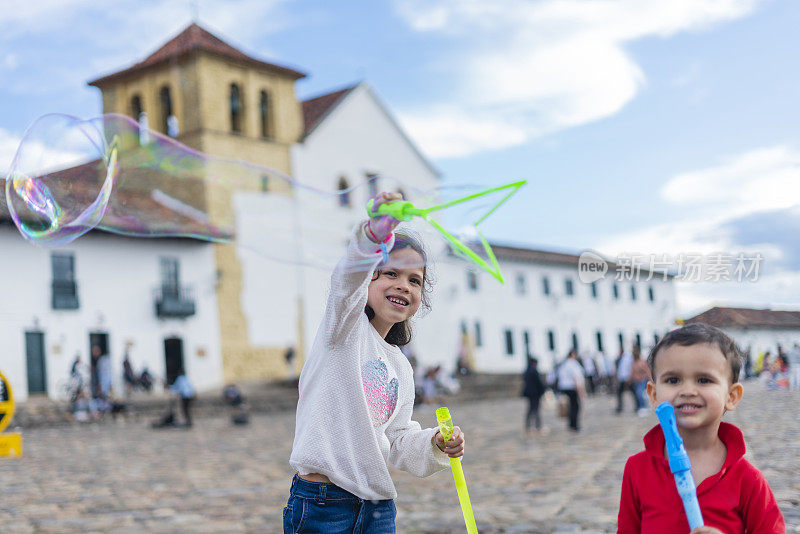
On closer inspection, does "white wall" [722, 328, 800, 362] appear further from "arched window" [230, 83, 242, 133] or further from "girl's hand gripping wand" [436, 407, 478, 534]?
"arched window" [230, 83, 242, 133]

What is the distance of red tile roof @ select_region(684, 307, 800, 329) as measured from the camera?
358cm

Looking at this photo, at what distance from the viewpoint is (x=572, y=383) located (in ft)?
51.7

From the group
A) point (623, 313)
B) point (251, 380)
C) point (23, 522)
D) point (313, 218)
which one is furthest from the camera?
point (623, 313)

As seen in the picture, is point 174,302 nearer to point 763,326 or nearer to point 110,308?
point 110,308

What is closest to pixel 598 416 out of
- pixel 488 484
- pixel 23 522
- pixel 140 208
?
pixel 488 484

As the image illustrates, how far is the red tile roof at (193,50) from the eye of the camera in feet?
136

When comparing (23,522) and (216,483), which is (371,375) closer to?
(23,522)

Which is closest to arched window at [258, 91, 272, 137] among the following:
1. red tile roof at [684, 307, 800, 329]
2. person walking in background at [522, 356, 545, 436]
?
person walking in background at [522, 356, 545, 436]

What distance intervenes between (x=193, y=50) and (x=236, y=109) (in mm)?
3439

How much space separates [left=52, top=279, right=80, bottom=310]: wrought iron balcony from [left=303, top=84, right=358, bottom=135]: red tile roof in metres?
14.8

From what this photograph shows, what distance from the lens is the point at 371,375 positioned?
3.10 m

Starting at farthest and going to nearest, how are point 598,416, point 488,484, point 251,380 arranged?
1. point 251,380
2. point 598,416
3. point 488,484

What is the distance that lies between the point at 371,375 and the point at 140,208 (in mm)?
2051

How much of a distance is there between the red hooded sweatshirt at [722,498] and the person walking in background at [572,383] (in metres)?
13.3
